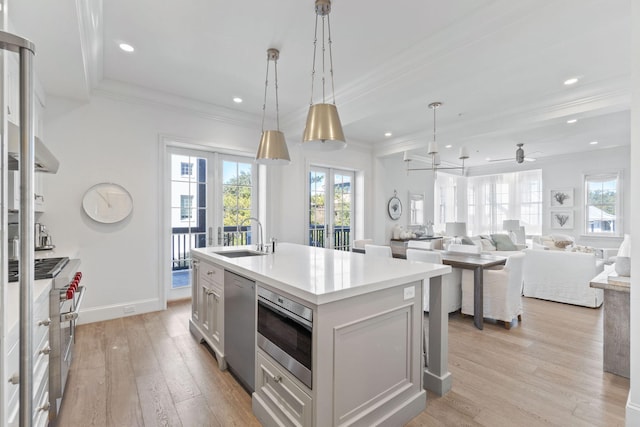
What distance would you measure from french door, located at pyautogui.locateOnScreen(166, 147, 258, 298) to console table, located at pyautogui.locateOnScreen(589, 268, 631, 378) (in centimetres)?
408

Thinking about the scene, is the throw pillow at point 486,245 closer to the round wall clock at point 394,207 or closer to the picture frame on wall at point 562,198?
the round wall clock at point 394,207

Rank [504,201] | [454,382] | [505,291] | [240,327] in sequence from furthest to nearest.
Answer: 1. [504,201]
2. [505,291]
3. [454,382]
4. [240,327]

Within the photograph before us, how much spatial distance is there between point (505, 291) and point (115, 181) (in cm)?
473

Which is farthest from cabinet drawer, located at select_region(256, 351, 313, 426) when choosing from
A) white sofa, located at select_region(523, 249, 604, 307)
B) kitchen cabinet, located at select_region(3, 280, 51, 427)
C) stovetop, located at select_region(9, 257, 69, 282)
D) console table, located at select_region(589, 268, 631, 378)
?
white sofa, located at select_region(523, 249, 604, 307)

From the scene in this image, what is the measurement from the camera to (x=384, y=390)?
1.71m

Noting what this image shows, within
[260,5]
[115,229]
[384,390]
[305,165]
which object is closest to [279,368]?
[384,390]

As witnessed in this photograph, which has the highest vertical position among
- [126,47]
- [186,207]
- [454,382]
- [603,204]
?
[126,47]

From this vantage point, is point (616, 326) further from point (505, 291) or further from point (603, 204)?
point (603, 204)

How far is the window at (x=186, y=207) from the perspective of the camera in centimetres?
433

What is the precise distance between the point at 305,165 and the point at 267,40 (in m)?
2.70

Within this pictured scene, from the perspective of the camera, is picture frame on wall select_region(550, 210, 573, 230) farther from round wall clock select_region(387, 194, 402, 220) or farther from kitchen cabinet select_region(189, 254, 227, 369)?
kitchen cabinet select_region(189, 254, 227, 369)

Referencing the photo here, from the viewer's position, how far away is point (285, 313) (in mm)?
1639

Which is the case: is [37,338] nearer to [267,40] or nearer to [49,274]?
[49,274]

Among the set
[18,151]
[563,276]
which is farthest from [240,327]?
[563,276]
